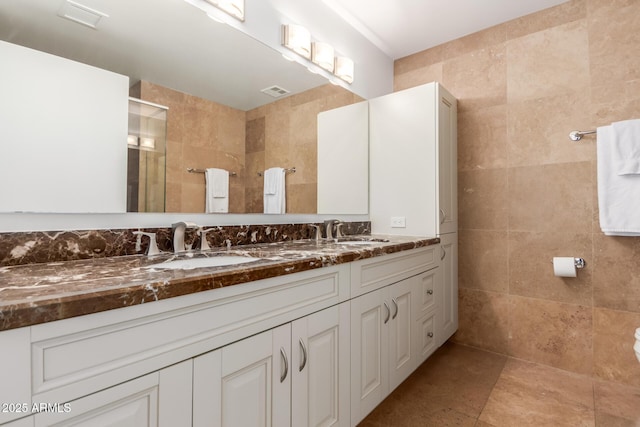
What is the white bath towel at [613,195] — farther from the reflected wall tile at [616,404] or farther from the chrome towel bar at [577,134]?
the reflected wall tile at [616,404]

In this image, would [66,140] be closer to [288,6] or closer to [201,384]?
[201,384]

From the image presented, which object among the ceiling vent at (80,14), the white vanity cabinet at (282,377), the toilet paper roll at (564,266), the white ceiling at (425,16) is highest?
the white ceiling at (425,16)

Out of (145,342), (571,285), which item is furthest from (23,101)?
(571,285)

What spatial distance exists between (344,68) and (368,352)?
1866mm

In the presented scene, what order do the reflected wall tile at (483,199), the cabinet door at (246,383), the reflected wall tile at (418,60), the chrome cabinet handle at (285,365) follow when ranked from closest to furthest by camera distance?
A: the cabinet door at (246,383) < the chrome cabinet handle at (285,365) < the reflected wall tile at (483,199) < the reflected wall tile at (418,60)

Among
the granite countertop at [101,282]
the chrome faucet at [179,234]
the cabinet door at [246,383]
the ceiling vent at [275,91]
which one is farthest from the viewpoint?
the ceiling vent at [275,91]

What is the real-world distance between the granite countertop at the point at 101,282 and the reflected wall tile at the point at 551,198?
5.61ft

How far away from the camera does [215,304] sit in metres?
0.87

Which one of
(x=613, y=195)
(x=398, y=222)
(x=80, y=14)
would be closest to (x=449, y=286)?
(x=398, y=222)

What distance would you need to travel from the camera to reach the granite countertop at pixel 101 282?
1.93ft

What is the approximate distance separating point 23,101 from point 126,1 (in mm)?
558

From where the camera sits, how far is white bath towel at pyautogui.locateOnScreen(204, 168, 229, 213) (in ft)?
5.01

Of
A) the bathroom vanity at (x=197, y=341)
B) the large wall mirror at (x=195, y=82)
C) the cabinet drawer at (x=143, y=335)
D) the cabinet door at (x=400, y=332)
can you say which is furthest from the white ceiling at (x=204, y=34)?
the cabinet door at (x=400, y=332)

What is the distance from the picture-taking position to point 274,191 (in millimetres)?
1826
